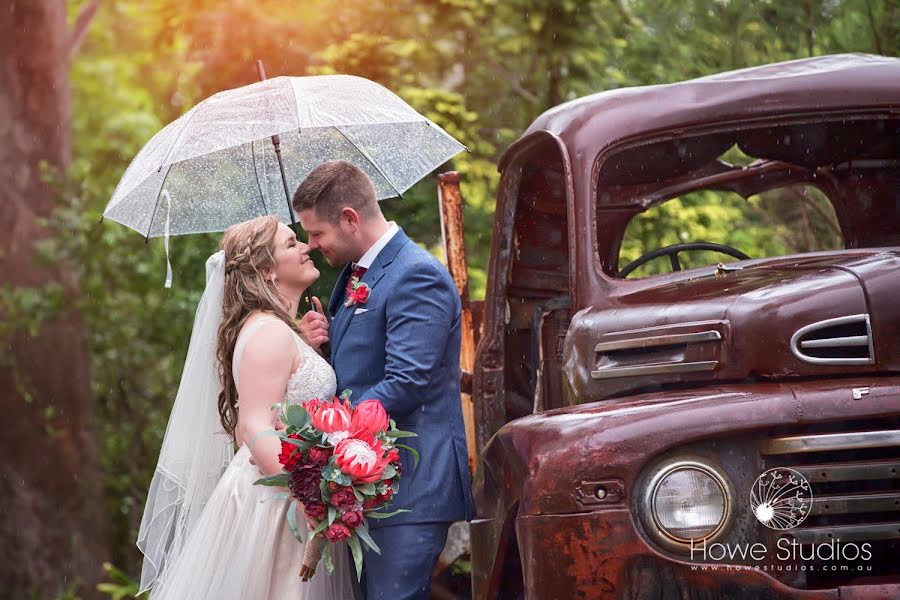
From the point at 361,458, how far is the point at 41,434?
24.4ft

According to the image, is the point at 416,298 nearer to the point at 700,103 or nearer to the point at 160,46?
the point at 700,103

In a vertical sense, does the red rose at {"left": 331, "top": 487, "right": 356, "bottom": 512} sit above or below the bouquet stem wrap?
above

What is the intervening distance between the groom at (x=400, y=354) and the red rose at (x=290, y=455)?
37 centimetres

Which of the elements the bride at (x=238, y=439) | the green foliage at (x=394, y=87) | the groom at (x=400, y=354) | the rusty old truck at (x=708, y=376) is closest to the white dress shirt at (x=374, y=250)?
the groom at (x=400, y=354)

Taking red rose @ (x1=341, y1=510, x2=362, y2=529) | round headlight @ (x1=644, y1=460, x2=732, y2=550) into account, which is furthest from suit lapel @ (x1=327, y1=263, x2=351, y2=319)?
round headlight @ (x1=644, y1=460, x2=732, y2=550)

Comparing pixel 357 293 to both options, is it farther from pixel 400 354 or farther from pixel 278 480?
pixel 278 480

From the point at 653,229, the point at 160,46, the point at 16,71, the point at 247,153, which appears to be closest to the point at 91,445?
the point at 16,71

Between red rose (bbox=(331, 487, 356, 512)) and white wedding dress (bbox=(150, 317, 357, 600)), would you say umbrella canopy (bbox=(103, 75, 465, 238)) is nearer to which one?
white wedding dress (bbox=(150, 317, 357, 600))

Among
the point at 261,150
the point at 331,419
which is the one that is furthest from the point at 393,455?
the point at 261,150

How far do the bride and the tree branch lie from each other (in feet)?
24.4

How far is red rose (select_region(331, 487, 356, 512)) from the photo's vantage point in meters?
3.46

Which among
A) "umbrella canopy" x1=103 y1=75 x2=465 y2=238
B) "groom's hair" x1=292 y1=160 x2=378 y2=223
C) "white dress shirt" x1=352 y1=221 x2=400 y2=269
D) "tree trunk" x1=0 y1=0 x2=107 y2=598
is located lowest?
Result: "tree trunk" x1=0 y1=0 x2=107 y2=598

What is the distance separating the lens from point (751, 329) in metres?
3.27

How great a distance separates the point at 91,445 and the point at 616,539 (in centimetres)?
800
